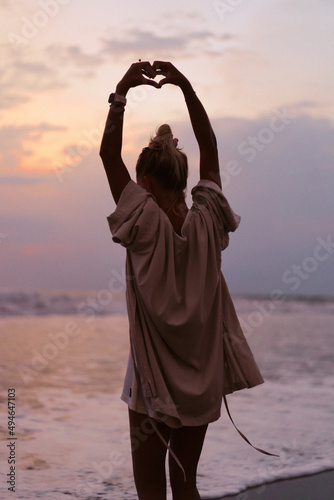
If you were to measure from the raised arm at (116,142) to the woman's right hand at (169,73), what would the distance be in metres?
0.11

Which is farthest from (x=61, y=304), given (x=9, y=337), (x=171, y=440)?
(x=171, y=440)

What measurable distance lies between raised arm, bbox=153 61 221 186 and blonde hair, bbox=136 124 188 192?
0.43ft

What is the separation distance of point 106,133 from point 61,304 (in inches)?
713

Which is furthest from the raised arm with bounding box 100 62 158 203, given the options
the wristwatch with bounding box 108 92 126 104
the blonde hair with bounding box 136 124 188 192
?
the blonde hair with bounding box 136 124 188 192

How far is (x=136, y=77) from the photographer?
2203 millimetres

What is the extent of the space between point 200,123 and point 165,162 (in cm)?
26

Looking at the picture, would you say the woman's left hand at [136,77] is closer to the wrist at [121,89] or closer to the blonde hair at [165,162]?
the wrist at [121,89]

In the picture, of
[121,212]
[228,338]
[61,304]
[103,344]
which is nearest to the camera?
[121,212]

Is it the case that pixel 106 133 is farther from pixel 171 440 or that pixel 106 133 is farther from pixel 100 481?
pixel 100 481

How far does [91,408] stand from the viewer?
5.62 metres

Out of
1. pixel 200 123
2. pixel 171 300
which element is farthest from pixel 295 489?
pixel 200 123

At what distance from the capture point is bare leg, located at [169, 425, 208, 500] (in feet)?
7.51

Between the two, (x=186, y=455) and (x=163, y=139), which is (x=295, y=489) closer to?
(x=186, y=455)

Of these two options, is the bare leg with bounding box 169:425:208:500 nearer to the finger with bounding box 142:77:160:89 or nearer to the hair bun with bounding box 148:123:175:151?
the hair bun with bounding box 148:123:175:151
